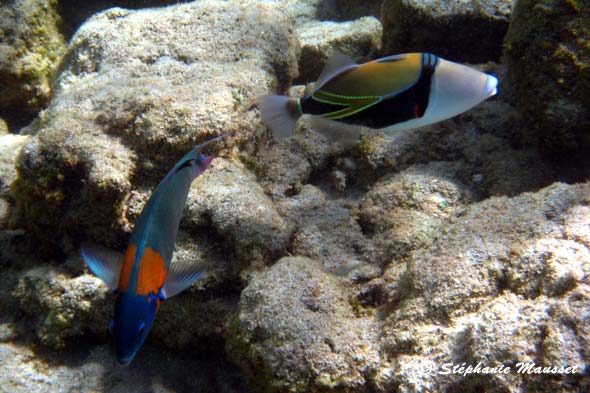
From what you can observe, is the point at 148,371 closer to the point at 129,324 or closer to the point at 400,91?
the point at 129,324

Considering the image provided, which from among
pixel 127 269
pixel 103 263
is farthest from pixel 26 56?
pixel 127 269

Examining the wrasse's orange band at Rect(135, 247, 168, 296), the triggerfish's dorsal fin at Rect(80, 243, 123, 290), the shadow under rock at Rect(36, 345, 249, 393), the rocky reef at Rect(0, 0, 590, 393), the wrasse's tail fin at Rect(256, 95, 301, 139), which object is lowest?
the shadow under rock at Rect(36, 345, 249, 393)

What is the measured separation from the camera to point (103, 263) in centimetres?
145

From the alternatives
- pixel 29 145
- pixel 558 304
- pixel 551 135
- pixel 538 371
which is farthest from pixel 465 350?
pixel 29 145

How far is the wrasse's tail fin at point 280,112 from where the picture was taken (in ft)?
6.22

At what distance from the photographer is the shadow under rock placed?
2459mm

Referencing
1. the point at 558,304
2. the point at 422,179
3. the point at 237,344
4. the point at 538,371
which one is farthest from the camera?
the point at 422,179

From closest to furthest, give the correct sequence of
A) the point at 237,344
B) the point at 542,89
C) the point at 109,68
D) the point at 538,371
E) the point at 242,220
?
the point at 538,371 < the point at 237,344 < the point at 242,220 < the point at 542,89 < the point at 109,68

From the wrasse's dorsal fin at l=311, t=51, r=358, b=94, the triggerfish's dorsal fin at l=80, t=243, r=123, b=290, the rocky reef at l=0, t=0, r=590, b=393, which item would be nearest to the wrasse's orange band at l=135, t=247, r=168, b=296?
the triggerfish's dorsal fin at l=80, t=243, r=123, b=290

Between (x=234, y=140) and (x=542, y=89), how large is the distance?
7.10 ft

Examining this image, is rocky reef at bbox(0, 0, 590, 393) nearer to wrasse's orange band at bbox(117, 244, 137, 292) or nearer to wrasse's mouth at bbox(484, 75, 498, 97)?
wrasse's mouth at bbox(484, 75, 498, 97)

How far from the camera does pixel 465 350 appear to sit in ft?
5.51

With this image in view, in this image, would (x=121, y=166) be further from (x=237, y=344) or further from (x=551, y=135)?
(x=551, y=135)

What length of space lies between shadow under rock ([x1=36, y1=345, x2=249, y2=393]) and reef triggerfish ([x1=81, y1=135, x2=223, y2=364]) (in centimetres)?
141
